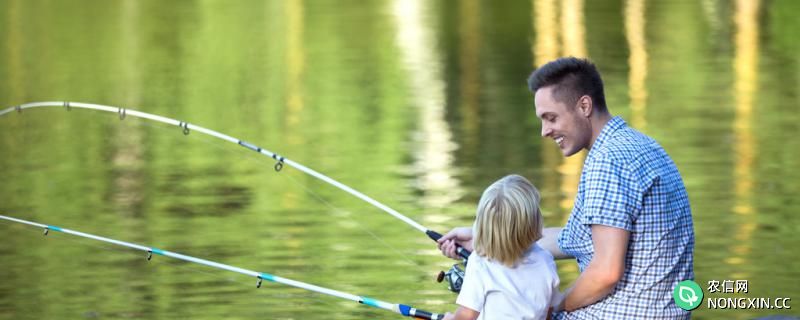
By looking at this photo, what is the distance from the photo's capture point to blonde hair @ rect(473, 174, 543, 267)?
3.93 meters

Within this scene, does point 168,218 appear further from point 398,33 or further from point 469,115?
point 398,33

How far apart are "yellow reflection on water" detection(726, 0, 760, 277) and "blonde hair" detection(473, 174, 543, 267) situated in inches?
147

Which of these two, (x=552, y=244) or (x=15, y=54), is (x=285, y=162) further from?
(x=15, y=54)

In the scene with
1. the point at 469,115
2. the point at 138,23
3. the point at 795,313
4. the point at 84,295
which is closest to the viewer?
the point at 795,313

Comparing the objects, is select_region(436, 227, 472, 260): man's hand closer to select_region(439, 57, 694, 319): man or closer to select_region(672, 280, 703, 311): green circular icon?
select_region(439, 57, 694, 319): man

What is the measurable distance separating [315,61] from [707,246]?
12.8 m

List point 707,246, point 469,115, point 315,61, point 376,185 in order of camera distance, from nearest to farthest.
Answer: point 707,246 < point 376,185 < point 469,115 < point 315,61

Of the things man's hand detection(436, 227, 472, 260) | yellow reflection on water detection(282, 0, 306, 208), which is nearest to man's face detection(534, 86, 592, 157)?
man's hand detection(436, 227, 472, 260)

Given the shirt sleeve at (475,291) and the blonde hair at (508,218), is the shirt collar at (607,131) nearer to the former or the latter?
the blonde hair at (508,218)

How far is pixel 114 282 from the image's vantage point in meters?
7.61

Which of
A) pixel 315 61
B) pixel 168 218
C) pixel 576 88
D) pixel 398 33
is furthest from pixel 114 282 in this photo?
pixel 398 33

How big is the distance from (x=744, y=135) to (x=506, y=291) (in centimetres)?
879

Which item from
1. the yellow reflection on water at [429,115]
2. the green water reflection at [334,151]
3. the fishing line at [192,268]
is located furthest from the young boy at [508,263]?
the yellow reflection on water at [429,115]

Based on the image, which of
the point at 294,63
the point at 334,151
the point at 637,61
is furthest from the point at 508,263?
the point at 294,63
